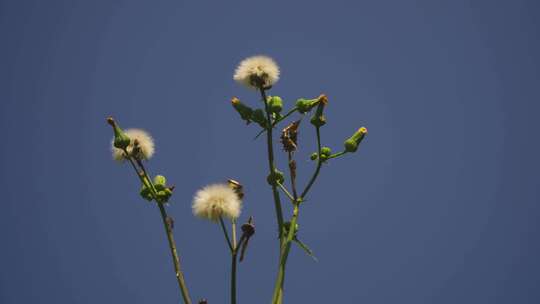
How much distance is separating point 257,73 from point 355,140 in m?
0.95

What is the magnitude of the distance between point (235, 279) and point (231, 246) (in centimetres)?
27

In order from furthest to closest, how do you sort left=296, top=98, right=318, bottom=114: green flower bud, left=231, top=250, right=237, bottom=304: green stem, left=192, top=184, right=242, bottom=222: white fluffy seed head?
left=296, top=98, right=318, bottom=114: green flower bud
left=192, top=184, right=242, bottom=222: white fluffy seed head
left=231, top=250, right=237, bottom=304: green stem

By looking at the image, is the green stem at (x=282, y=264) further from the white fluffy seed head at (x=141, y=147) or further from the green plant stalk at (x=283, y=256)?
the white fluffy seed head at (x=141, y=147)

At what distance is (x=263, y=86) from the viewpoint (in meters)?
4.00

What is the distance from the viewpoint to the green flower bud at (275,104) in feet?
12.5

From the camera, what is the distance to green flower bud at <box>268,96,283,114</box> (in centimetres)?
Answer: 381

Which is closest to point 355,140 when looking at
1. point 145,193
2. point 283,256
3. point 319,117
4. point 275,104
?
point 319,117

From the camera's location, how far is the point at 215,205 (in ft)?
10.5

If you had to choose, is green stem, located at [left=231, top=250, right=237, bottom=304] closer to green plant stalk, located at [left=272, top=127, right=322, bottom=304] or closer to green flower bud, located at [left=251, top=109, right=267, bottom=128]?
green plant stalk, located at [left=272, top=127, right=322, bottom=304]

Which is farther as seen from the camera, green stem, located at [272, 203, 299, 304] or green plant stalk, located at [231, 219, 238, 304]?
green stem, located at [272, 203, 299, 304]

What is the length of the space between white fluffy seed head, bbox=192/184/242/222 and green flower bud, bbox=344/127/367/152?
3.73 feet

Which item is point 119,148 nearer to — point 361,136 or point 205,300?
point 205,300

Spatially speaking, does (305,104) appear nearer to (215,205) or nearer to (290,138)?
(290,138)

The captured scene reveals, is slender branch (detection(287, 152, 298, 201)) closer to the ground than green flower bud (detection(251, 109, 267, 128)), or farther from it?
closer to the ground
